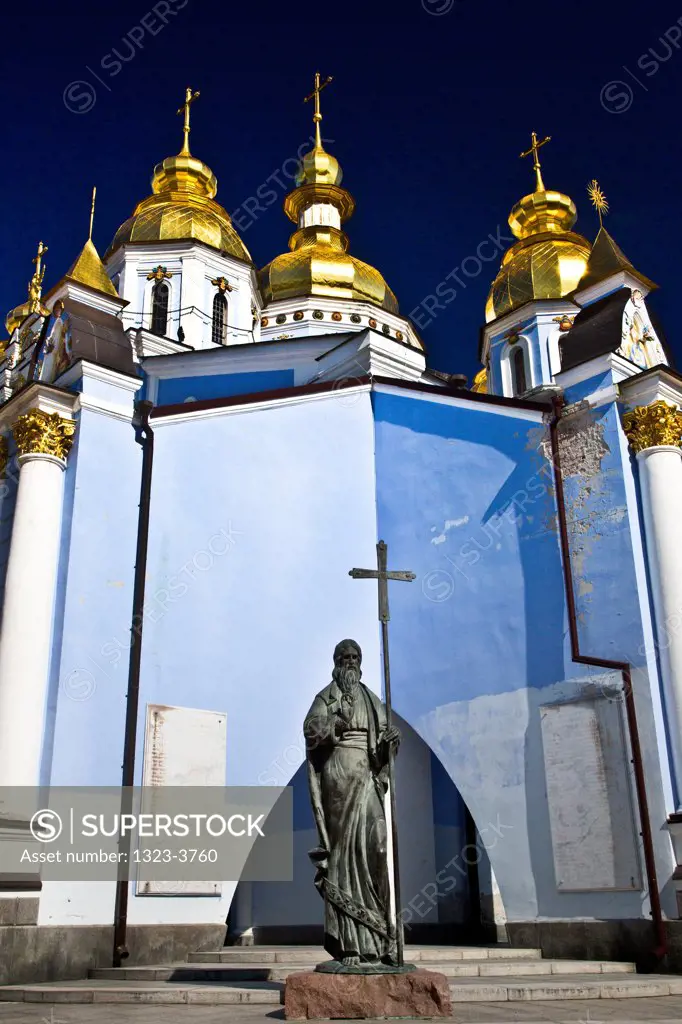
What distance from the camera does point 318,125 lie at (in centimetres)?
2559

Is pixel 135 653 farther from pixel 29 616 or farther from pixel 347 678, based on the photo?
pixel 347 678

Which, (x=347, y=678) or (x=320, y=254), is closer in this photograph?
(x=347, y=678)

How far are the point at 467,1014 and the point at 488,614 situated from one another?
Result: 219 inches

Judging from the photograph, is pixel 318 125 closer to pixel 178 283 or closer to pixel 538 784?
pixel 178 283

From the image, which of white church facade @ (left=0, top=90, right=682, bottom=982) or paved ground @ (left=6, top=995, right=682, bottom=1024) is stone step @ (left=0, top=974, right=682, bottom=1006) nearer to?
paved ground @ (left=6, top=995, right=682, bottom=1024)

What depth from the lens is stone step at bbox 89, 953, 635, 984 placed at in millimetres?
8133

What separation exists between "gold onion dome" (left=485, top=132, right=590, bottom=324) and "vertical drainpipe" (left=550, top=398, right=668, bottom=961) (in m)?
9.43

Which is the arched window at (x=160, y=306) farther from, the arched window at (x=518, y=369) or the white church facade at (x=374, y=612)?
the arched window at (x=518, y=369)

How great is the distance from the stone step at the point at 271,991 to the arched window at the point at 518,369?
13.9m

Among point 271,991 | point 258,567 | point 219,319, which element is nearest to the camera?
point 271,991

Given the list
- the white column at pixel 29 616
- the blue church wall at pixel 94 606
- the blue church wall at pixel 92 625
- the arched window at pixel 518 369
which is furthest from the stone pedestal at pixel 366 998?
the arched window at pixel 518 369

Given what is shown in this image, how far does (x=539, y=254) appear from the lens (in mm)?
21047

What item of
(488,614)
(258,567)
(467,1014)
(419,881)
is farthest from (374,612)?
(467,1014)

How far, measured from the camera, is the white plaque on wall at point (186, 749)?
10.1 metres
